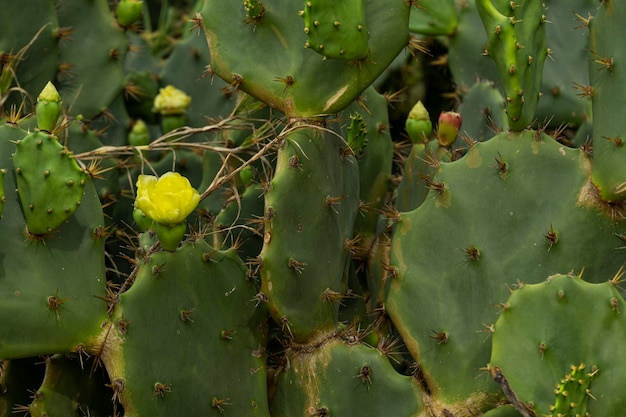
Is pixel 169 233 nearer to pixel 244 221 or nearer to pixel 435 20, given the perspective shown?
pixel 244 221

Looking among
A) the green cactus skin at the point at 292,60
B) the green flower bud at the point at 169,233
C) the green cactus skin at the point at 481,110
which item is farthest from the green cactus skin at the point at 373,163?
the green flower bud at the point at 169,233

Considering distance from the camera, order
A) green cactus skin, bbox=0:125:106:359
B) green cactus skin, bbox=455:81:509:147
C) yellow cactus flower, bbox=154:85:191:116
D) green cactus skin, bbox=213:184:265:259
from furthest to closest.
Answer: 1. yellow cactus flower, bbox=154:85:191:116
2. green cactus skin, bbox=455:81:509:147
3. green cactus skin, bbox=213:184:265:259
4. green cactus skin, bbox=0:125:106:359

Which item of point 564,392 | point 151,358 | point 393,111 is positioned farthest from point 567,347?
point 393,111

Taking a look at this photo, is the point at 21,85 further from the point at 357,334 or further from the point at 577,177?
the point at 577,177

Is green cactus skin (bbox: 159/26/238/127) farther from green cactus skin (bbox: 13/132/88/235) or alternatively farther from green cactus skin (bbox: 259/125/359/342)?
green cactus skin (bbox: 13/132/88/235)

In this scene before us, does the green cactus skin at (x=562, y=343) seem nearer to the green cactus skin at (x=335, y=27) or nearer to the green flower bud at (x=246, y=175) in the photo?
the green cactus skin at (x=335, y=27)

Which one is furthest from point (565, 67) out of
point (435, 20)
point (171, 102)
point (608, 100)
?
point (171, 102)

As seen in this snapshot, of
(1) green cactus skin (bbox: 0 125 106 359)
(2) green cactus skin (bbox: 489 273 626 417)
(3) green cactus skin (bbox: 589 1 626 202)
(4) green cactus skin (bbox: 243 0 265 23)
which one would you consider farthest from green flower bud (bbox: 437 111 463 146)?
(1) green cactus skin (bbox: 0 125 106 359)
